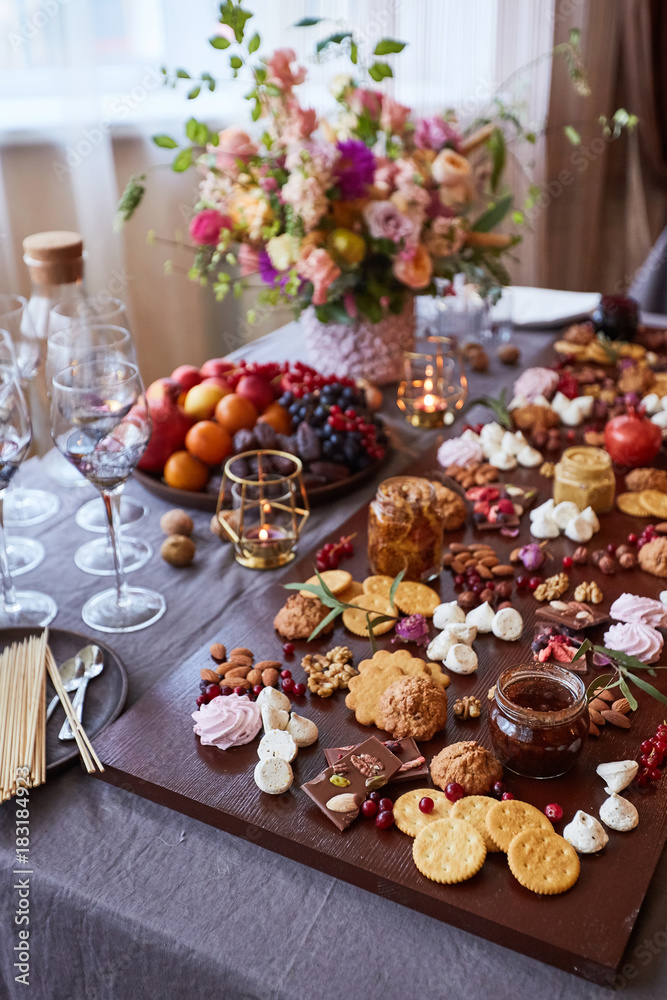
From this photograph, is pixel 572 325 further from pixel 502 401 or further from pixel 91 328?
Answer: pixel 91 328

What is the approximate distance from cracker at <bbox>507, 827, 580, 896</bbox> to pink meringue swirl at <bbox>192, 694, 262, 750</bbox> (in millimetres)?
277

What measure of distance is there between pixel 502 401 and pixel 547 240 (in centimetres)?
298

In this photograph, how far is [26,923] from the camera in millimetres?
792

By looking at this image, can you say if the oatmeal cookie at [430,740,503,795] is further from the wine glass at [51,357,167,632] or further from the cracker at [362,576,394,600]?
the wine glass at [51,357,167,632]

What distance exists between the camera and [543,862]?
0.71 m

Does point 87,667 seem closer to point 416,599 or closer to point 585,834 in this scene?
point 416,599

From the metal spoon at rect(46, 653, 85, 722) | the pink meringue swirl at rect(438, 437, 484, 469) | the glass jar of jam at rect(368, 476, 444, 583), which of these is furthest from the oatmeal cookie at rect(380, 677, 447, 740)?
the pink meringue swirl at rect(438, 437, 484, 469)

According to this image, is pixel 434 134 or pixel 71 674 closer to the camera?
pixel 71 674

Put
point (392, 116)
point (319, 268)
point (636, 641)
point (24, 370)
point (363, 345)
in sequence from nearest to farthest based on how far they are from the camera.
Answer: point (636, 641) → point (24, 370) → point (319, 268) → point (392, 116) → point (363, 345)

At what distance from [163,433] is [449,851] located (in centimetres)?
87

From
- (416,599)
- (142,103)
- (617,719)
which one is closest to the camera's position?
(617,719)

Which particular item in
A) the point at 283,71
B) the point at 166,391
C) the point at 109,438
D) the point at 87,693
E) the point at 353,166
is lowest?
the point at 87,693

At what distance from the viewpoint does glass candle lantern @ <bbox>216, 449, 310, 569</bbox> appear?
1.20m

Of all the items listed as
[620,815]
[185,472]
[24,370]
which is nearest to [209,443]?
[185,472]
